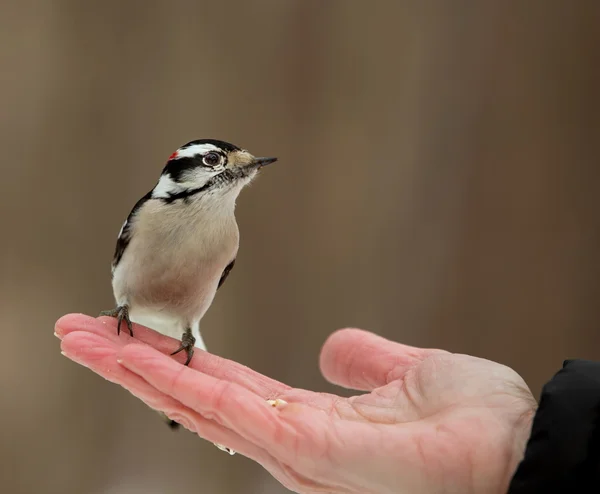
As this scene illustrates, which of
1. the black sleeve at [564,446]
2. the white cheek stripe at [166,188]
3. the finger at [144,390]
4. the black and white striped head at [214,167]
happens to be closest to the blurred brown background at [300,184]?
the white cheek stripe at [166,188]

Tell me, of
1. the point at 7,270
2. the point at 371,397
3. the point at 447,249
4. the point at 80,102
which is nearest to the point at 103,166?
the point at 80,102

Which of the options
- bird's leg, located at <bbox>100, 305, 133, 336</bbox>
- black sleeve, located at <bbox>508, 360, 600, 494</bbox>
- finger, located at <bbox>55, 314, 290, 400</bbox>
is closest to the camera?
black sleeve, located at <bbox>508, 360, 600, 494</bbox>

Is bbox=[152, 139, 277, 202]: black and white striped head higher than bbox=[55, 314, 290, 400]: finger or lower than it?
higher

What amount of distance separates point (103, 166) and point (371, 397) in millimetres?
1063

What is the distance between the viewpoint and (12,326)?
66.2 inches

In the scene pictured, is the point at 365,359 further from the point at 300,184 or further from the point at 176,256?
the point at 300,184

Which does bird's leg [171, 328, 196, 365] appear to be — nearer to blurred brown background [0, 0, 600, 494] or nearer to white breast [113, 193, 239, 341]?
white breast [113, 193, 239, 341]

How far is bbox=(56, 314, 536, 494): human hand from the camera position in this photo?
0.87m

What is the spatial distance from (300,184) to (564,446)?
1378 millimetres

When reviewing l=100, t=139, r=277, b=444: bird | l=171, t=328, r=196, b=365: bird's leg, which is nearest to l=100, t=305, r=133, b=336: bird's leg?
l=100, t=139, r=277, b=444: bird

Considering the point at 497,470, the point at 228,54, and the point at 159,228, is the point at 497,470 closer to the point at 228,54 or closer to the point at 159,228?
the point at 159,228

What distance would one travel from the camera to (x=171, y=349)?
1.19m

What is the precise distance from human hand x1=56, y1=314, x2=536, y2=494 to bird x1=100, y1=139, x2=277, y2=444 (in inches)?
6.1

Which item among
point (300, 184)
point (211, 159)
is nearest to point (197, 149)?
point (211, 159)
